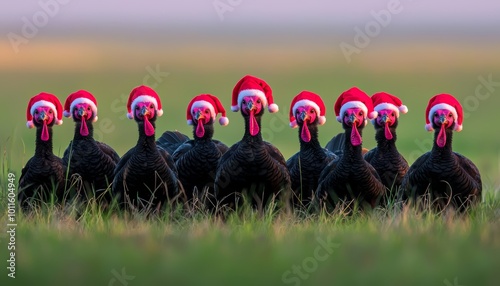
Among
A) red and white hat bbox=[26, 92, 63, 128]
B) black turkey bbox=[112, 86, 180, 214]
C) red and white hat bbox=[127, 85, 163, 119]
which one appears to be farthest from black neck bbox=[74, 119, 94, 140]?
black turkey bbox=[112, 86, 180, 214]

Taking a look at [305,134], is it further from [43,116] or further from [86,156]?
[43,116]

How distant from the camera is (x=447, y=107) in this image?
7668mm

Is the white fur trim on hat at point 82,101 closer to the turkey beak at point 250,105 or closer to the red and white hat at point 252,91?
the red and white hat at point 252,91

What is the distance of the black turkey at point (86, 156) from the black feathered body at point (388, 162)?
→ 83.4 inches

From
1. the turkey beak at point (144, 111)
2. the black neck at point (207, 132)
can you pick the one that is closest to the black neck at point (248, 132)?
the black neck at point (207, 132)

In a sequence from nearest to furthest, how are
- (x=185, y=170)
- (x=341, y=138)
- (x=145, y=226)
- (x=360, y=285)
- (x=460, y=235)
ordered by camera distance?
(x=360, y=285), (x=460, y=235), (x=145, y=226), (x=185, y=170), (x=341, y=138)

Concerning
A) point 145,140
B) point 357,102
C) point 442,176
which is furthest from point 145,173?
point 442,176

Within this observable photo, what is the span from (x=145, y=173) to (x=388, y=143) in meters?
2.00

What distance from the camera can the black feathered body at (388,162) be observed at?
8.21 meters

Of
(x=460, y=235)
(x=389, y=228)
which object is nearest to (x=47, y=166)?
(x=389, y=228)

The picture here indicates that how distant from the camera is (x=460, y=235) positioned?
618 centimetres

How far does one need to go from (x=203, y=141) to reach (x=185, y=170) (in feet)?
0.89

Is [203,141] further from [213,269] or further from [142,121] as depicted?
[213,269]

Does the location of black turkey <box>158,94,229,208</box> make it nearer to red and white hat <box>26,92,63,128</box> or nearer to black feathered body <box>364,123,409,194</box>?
red and white hat <box>26,92,63,128</box>
